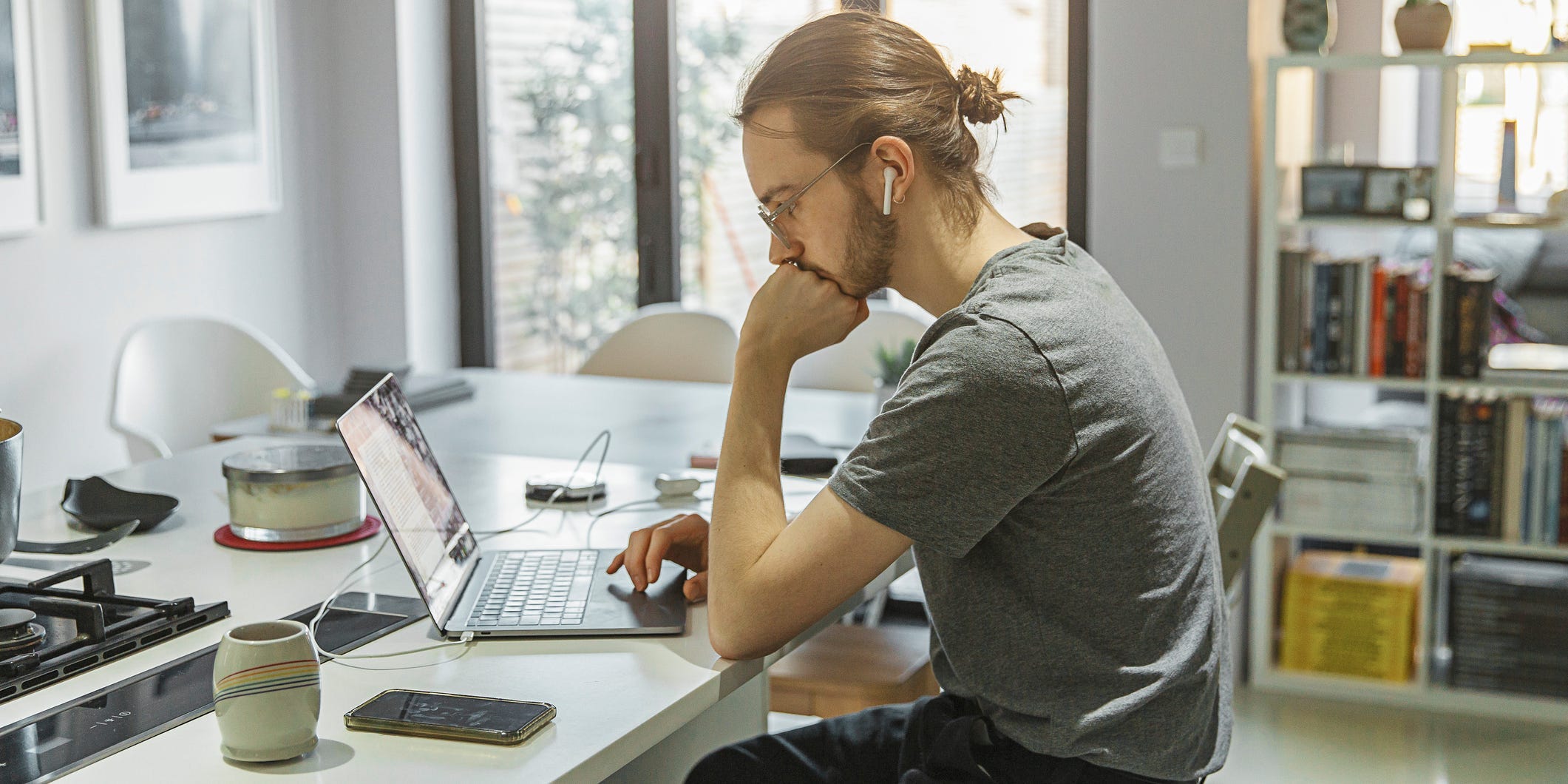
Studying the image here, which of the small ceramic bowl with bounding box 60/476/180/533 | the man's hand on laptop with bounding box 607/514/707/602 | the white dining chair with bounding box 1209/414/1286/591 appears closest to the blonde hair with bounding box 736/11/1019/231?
the man's hand on laptop with bounding box 607/514/707/602

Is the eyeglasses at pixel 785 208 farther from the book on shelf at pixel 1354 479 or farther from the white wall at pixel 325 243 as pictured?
the white wall at pixel 325 243

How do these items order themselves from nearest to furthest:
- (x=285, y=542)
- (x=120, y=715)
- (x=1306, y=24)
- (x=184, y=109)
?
(x=120, y=715) → (x=285, y=542) → (x=1306, y=24) → (x=184, y=109)

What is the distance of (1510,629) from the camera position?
10.4 feet

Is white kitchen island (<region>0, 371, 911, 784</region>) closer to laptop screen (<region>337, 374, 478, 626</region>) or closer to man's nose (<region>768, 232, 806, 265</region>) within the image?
laptop screen (<region>337, 374, 478, 626</region>)

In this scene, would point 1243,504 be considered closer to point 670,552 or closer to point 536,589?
point 670,552

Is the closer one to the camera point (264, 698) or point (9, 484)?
point (264, 698)

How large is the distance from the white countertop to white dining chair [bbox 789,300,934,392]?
1.32 m

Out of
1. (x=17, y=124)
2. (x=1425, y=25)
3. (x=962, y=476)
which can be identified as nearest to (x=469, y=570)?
(x=962, y=476)

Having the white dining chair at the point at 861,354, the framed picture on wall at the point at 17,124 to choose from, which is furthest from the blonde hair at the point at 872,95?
the framed picture on wall at the point at 17,124

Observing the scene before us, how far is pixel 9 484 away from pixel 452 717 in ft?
1.61


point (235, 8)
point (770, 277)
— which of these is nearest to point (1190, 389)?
point (770, 277)

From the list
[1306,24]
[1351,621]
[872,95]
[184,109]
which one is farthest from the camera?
[184,109]

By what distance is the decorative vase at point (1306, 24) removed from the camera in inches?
126

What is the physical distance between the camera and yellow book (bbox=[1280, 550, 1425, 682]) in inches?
130
